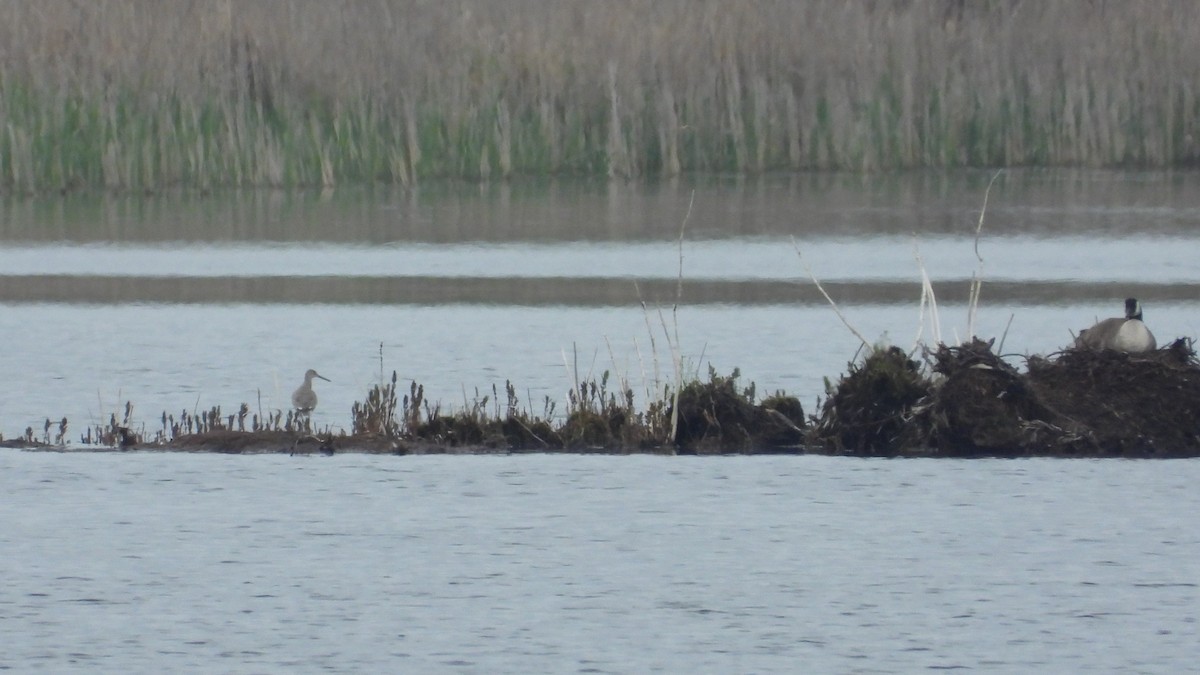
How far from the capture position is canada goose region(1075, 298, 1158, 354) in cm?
887

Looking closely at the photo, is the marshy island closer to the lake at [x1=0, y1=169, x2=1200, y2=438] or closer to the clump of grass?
the lake at [x1=0, y1=169, x2=1200, y2=438]

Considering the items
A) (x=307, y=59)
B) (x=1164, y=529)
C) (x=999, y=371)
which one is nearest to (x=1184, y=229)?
(x=307, y=59)

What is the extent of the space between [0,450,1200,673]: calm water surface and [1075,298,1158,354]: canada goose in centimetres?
48

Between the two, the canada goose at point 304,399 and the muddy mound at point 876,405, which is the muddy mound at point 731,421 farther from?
the canada goose at point 304,399

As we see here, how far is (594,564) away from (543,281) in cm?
858

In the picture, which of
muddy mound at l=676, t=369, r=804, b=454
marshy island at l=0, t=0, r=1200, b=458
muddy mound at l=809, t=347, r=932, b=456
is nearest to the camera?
muddy mound at l=809, t=347, r=932, b=456

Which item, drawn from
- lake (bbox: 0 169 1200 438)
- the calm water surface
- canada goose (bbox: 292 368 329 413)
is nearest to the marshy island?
lake (bbox: 0 169 1200 438)

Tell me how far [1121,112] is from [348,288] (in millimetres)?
8589

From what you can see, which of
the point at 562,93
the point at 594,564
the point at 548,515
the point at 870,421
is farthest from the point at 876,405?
the point at 562,93

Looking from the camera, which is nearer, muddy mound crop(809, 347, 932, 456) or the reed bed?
muddy mound crop(809, 347, 932, 456)

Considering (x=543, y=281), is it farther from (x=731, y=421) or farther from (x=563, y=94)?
(x=731, y=421)

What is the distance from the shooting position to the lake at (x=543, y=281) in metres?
11.4

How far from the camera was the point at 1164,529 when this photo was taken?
7.57 meters

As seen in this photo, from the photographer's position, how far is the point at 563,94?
69.0 feet
